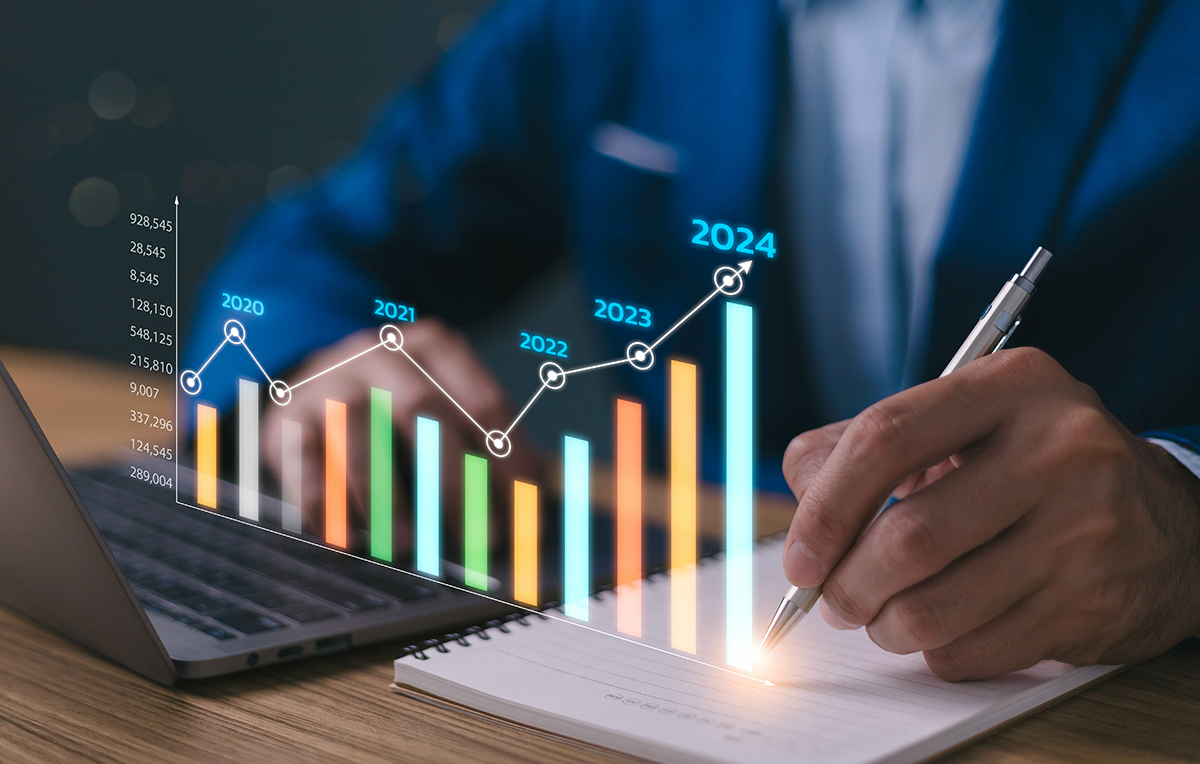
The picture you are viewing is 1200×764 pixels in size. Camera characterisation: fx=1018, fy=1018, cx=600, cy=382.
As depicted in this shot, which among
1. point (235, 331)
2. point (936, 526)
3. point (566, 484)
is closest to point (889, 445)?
point (936, 526)

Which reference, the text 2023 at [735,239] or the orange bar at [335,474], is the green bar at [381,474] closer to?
the orange bar at [335,474]

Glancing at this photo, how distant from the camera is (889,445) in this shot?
34cm

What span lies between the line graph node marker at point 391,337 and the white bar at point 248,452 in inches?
3.3

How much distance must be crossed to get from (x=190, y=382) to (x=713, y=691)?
33cm

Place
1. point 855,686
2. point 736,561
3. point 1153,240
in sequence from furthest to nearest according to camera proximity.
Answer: point 1153,240 → point 736,561 → point 855,686

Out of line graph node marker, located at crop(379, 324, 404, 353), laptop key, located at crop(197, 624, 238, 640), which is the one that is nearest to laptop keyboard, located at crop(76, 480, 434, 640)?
laptop key, located at crop(197, 624, 238, 640)

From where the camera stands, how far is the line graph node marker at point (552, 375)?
43 cm

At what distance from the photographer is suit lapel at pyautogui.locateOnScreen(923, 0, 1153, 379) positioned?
54 cm

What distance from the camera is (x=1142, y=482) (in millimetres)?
384

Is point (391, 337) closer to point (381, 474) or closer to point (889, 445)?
point (381, 474)

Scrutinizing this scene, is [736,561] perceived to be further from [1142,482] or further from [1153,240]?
[1153,240]

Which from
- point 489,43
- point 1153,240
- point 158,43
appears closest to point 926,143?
point 1153,240

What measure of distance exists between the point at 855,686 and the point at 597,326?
17 centimetres

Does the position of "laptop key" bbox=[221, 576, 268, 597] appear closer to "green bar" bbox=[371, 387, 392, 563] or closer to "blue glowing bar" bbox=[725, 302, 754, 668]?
"green bar" bbox=[371, 387, 392, 563]
